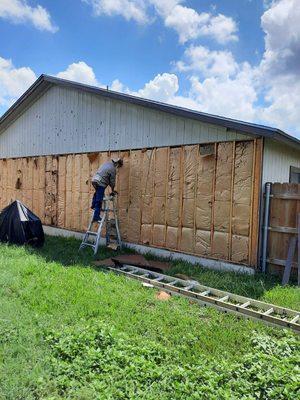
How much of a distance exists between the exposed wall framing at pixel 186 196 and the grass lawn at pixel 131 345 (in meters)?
1.37

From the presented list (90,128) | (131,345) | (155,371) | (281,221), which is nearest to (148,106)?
(90,128)

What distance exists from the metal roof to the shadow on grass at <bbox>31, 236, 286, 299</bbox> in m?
2.70

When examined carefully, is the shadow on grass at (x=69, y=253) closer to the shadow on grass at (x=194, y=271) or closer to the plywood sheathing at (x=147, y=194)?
the shadow on grass at (x=194, y=271)

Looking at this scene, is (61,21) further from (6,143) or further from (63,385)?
(63,385)

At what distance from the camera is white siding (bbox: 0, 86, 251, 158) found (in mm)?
7312

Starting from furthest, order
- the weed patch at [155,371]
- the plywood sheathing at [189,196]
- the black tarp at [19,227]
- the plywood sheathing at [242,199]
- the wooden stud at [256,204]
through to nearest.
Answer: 1. the black tarp at [19,227]
2. the plywood sheathing at [189,196]
3. the plywood sheathing at [242,199]
4. the wooden stud at [256,204]
5. the weed patch at [155,371]

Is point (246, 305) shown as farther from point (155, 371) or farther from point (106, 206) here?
point (106, 206)

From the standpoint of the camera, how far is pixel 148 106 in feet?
25.0

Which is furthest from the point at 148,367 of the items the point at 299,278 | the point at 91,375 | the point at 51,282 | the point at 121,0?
the point at 121,0

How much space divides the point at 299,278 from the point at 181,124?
415cm

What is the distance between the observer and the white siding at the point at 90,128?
24.0ft

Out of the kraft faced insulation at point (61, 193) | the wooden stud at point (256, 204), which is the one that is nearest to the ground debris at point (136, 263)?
the wooden stud at point (256, 204)

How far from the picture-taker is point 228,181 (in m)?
6.50

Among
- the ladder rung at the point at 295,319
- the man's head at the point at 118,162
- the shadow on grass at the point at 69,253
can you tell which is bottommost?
the shadow on grass at the point at 69,253
